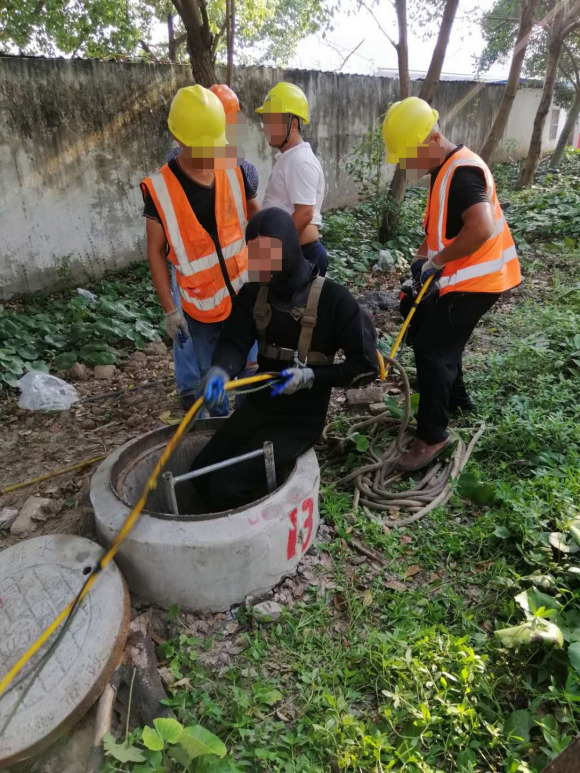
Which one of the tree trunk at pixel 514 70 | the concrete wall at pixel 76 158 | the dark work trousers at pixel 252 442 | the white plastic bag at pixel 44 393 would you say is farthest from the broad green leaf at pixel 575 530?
the tree trunk at pixel 514 70

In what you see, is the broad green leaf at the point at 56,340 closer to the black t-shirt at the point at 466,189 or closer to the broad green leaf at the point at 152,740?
the black t-shirt at the point at 466,189

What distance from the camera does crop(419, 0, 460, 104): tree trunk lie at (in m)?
6.78

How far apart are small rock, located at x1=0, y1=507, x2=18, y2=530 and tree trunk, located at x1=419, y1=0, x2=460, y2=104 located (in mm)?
7196

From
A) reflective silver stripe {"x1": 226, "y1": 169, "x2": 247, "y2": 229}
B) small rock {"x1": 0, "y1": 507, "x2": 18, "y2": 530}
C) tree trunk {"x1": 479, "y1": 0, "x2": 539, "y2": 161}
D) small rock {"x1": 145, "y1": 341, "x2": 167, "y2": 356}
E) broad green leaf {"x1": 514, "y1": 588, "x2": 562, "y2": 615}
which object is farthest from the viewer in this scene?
tree trunk {"x1": 479, "y1": 0, "x2": 539, "y2": 161}

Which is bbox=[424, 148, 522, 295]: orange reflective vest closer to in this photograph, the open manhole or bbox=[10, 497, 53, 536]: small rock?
the open manhole

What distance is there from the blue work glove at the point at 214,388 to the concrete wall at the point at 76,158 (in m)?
4.04

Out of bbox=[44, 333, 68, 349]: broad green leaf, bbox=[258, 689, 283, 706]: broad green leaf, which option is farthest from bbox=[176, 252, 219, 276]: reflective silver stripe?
bbox=[44, 333, 68, 349]: broad green leaf

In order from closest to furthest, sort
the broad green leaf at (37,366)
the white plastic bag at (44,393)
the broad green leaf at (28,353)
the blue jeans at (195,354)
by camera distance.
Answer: the blue jeans at (195,354) < the white plastic bag at (44,393) < the broad green leaf at (37,366) < the broad green leaf at (28,353)

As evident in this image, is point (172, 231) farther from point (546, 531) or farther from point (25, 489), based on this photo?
point (546, 531)

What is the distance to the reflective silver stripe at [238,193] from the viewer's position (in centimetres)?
274

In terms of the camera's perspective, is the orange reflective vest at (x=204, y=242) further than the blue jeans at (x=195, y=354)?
No

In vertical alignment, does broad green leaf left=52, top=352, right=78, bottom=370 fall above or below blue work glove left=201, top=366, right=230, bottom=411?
below

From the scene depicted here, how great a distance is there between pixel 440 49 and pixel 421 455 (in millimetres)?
6484

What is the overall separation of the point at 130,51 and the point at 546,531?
589 inches
